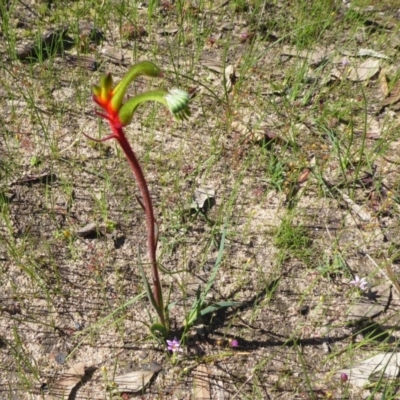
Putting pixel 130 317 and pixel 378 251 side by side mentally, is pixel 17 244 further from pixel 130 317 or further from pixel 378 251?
pixel 378 251

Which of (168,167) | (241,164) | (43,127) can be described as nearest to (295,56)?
(241,164)

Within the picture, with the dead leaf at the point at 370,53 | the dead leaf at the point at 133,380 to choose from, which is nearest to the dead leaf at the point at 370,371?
the dead leaf at the point at 133,380

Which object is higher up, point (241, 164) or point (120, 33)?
point (120, 33)

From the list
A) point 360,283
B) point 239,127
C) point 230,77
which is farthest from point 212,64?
point 360,283

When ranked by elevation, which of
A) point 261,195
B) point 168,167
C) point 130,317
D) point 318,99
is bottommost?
point 130,317

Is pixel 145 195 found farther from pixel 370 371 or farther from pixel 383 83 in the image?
pixel 383 83

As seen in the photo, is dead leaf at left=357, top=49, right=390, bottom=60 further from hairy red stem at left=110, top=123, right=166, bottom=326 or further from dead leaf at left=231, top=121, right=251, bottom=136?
hairy red stem at left=110, top=123, right=166, bottom=326
